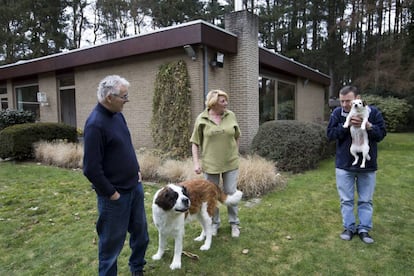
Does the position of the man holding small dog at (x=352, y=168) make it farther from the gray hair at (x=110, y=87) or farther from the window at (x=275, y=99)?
the window at (x=275, y=99)

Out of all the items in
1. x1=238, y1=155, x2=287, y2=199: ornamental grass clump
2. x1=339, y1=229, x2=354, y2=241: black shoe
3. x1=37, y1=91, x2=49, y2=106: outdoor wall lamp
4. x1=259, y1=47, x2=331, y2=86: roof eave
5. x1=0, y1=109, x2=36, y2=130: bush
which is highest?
x1=259, y1=47, x2=331, y2=86: roof eave

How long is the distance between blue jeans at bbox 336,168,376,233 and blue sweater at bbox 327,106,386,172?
9 cm

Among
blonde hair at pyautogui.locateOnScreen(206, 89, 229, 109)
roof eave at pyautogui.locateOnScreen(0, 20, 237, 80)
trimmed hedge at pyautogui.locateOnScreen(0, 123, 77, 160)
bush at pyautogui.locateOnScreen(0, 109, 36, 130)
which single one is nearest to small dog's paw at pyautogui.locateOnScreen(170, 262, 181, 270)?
blonde hair at pyautogui.locateOnScreen(206, 89, 229, 109)

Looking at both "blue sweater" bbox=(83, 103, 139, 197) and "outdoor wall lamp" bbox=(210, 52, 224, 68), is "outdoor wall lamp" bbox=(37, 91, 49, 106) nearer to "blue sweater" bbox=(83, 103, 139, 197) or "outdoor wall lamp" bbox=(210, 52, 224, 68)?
"outdoor wall lamp" bbox=(210, 52, 224, 68)

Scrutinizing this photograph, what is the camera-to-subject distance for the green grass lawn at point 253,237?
106 inches

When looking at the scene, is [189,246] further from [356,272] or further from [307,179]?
[307,179]

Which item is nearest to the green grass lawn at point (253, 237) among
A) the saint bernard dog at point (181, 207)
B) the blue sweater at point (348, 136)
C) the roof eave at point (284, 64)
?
the saint bernard dog at point (181, 207)

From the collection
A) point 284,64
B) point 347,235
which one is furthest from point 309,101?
point 347,235

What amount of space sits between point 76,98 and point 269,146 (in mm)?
7952

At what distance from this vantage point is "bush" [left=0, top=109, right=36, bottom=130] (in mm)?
10781

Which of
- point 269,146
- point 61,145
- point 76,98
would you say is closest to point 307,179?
point 269,146

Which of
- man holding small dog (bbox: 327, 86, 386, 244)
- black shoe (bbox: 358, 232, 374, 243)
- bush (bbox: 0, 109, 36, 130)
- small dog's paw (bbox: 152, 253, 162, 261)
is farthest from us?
bush (bbox: 0, 109, 36, 130)

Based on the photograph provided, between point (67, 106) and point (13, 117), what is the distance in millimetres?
A: 1969

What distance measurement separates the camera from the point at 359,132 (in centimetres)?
291
